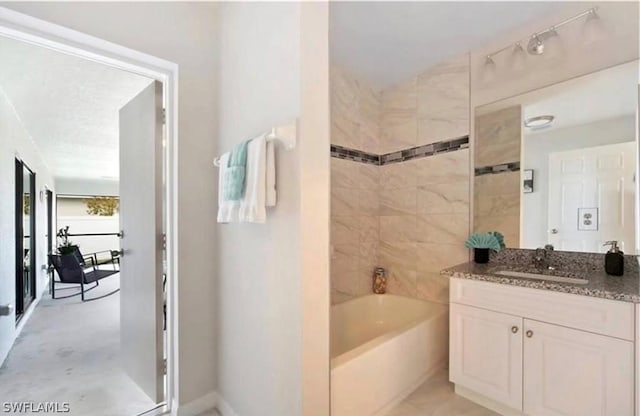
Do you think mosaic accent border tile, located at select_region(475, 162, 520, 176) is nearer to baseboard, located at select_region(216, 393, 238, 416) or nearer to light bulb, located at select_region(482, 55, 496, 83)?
light bulb, located at select_region(482, 55, 496, 83)

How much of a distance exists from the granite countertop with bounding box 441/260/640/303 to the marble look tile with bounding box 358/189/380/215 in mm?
999

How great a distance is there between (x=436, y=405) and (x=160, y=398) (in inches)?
67.1

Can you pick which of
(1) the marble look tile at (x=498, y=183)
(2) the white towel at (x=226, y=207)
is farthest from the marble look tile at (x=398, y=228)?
(2) the white towel at (x=226, y=207)

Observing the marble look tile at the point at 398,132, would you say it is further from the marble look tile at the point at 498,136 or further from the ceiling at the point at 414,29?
the marble look tile at the point at 498,136

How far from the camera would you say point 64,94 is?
8.39ft

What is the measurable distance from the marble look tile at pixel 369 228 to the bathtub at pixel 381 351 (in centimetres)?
54

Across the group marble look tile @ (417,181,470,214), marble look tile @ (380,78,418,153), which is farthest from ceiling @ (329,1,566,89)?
marble look tile @ (417,181,470,214)

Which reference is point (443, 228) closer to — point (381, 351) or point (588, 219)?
point (588, 219)

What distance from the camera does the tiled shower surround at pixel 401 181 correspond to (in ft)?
7.77

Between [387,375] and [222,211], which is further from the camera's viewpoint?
[387,375]

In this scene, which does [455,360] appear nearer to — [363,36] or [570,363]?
[570,363]

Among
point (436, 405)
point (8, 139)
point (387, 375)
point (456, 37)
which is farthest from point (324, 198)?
point (8, 139)

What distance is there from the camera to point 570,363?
1434 mm

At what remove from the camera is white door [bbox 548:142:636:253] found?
1.67 meters
